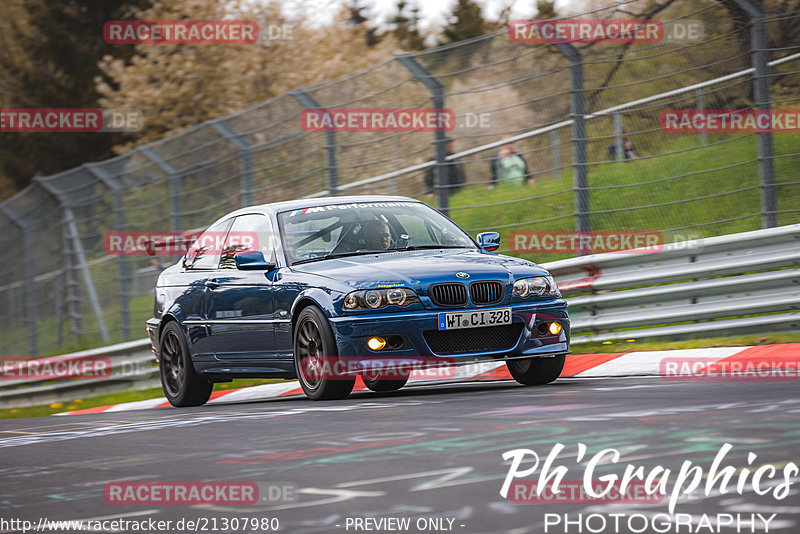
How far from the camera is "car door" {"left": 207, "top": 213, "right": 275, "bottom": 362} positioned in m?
9.86

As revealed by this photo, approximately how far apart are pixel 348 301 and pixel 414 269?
0.52 meters

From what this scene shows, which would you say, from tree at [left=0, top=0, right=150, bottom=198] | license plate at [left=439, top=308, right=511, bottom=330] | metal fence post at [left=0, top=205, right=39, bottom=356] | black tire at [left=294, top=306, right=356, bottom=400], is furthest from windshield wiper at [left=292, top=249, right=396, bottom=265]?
tree at [left=0, top=0, right=150, bottom=198]

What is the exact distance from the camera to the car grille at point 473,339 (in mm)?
8797

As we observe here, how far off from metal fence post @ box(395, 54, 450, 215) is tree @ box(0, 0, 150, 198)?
1107 inches

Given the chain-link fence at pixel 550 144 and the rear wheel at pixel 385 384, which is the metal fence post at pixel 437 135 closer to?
the chain-link fence at pixel 550 144

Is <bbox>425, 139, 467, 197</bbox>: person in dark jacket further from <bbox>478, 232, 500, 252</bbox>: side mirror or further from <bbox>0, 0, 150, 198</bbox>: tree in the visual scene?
<bbox>0, 0, 150, 198</bbox>: tree

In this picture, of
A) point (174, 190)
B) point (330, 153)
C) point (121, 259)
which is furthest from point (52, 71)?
point (330, 153)

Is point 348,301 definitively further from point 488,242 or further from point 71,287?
point 71,287

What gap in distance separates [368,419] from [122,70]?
1204 inches

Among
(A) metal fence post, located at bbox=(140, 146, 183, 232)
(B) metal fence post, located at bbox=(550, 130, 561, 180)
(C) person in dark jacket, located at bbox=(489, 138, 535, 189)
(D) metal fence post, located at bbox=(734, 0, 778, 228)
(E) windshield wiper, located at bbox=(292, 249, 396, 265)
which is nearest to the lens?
(E) windshield wiper, located at bbox=(292, 249, 396, 265)

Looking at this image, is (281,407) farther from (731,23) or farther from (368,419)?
(731,23)

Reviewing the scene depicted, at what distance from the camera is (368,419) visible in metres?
7.51

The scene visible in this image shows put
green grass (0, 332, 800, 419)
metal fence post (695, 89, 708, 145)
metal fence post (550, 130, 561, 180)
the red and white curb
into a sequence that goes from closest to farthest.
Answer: the red and white curb
green grass (0, 332, 800, 419)
metal fence post (695, 89, 708, 145)
metal fence post (550, 130, 561, 180)

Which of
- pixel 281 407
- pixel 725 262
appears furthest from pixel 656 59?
pixel 281 407
